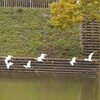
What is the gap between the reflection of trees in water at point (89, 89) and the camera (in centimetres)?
1574

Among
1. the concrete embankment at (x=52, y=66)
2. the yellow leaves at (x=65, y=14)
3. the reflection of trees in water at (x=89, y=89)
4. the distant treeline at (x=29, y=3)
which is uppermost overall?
the distant treeline at (x=29, y=3)

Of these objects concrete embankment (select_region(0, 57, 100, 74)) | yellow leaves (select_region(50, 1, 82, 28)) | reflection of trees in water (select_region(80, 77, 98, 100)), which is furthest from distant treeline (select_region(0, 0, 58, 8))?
reflection of trees in water (select_region(80, 77, 98, 100))

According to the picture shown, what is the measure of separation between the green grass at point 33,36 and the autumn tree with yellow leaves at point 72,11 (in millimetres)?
1825

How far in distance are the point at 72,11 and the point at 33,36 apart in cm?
359

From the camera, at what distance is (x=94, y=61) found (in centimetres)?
2220

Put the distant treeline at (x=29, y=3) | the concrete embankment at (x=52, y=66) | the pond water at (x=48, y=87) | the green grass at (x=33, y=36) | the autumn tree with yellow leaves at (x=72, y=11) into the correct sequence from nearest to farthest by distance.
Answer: the pond water at (x=48, y=87) < the autumn tree with yellow leaves at (x=72, y=11) < the concrete embankment at (x=52, y=66) < the green grass at (x=33, y=36) < the distant treeline at (x=29, y=3)

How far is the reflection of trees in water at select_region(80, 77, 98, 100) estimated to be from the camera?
15.7m

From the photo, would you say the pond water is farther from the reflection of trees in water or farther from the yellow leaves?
the yellow leaves

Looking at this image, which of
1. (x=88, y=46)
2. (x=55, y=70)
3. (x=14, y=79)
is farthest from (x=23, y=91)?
(x=88, y=46)

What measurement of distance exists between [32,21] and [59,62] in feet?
14.0

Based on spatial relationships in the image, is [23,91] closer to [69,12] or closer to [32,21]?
[69,12]

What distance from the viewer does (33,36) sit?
24.2 meters

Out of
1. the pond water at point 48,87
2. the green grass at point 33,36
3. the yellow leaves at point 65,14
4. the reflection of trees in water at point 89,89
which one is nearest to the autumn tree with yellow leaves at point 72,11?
the yellow leaves at point 65,14

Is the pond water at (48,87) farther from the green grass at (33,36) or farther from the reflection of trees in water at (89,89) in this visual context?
the green grass at (33,36)
